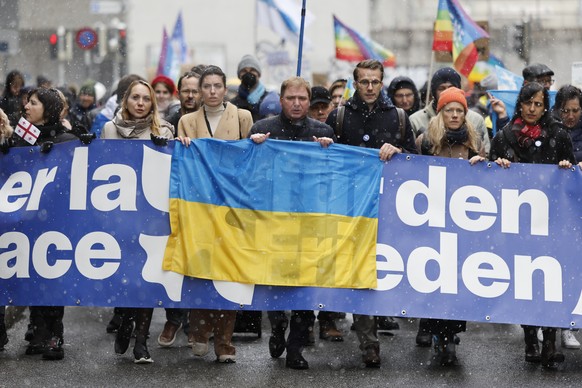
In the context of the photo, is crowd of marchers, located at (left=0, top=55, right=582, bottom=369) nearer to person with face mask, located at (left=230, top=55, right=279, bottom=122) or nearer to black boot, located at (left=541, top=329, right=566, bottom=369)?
black boot, located at (left=541, top=329, right=566, bottom=369)

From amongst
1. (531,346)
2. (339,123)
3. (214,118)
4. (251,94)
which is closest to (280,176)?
(339,123)

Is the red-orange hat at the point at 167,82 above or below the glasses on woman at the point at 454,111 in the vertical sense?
below

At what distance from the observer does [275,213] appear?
28.7 ft

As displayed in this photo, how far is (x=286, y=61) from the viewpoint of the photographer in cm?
2422

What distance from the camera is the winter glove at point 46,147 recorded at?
8.86m

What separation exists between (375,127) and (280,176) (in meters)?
0.83

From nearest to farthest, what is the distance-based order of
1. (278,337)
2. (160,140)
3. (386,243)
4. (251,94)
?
(386,243) < (160,140) < (278,337) < (251,94)

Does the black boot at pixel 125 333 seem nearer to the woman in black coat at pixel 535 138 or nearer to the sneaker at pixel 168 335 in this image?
the sneaker at pixel 168 335

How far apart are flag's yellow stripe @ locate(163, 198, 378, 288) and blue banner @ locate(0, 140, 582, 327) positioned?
2.8 inches

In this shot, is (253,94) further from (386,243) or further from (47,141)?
(386,243)

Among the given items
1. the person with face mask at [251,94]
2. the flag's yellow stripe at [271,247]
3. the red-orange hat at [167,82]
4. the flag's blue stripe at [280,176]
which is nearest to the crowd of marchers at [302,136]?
the flag's blue stripe at [280,176]

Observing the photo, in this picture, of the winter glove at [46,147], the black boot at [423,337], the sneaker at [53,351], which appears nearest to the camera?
the winter glove at [46,147]

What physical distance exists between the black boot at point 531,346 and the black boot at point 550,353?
0.60 ft

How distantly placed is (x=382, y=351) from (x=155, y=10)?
48.9 metres
